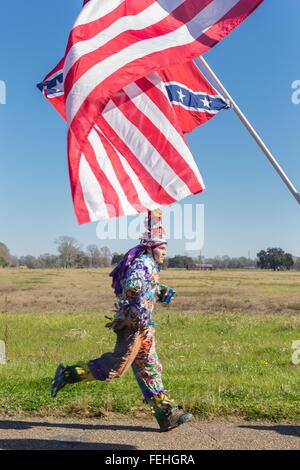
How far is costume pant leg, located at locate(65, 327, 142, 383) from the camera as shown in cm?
486

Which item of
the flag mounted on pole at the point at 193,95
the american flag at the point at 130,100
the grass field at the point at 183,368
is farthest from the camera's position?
the flag mounted on pole at the point at 193,95

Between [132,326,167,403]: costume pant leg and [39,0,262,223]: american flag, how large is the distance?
1.15m

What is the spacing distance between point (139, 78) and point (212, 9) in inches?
38.0

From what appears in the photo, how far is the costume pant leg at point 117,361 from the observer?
4863 millimetres

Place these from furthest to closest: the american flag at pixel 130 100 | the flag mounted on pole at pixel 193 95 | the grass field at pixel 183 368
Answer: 1. the flag mounted on pole at pixel 193 95
2. the grass field at pixel 183 368
3. the american flag at pixel 130 100

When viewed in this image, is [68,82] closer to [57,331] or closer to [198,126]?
[198,126]

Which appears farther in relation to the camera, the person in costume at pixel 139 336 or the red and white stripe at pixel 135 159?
the red and white stripe at pixel 135 159

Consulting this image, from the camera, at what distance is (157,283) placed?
16.4 ft

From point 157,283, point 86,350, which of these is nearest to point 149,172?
point 157,283

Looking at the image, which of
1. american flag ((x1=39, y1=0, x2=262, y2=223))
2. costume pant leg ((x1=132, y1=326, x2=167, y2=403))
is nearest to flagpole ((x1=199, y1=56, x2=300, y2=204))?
american flag ((x1=39, y1=0, x2=262, y2=223))

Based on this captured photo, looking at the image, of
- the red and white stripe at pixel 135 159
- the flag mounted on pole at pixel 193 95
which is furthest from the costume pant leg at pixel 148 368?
the flag mounted on pole at pixel 193 95

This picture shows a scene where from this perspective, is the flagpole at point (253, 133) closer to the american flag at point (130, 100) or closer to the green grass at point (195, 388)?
the american flag at point (130, 100)

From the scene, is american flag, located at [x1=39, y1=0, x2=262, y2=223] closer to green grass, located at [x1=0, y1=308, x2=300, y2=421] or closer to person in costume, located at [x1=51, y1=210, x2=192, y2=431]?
person in costume, located at [x1=51, y1=210, x2=192, y2=431]

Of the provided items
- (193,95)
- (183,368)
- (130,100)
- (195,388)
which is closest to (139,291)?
(195,388)
